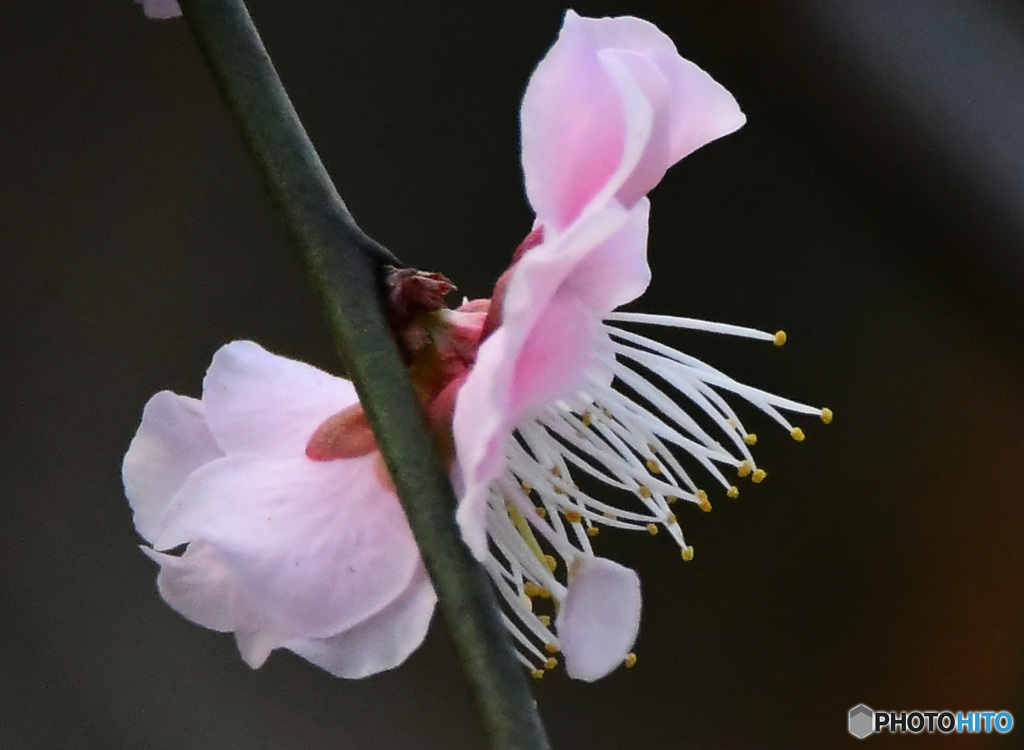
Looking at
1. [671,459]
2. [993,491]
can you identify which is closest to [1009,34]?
[993,491]

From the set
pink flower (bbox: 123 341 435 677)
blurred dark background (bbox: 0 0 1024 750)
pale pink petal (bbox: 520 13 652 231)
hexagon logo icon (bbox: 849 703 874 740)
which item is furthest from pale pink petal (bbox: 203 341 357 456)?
hexagon logo icon (bbox: 849 703 874 740)

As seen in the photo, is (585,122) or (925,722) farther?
(925,722)

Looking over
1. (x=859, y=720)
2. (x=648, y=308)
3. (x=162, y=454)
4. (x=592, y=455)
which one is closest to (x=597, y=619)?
(x=592, y=455)

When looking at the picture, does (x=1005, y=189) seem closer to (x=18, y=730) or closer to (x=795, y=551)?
(x=795, y=551)

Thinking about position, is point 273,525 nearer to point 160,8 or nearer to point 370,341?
point 370,341

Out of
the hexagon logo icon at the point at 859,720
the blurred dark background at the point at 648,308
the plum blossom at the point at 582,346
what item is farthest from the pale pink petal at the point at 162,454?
the hexagon logo icon at the point at 859,720

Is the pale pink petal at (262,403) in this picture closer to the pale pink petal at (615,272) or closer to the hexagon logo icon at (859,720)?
the pale pink petal at (615,272)
